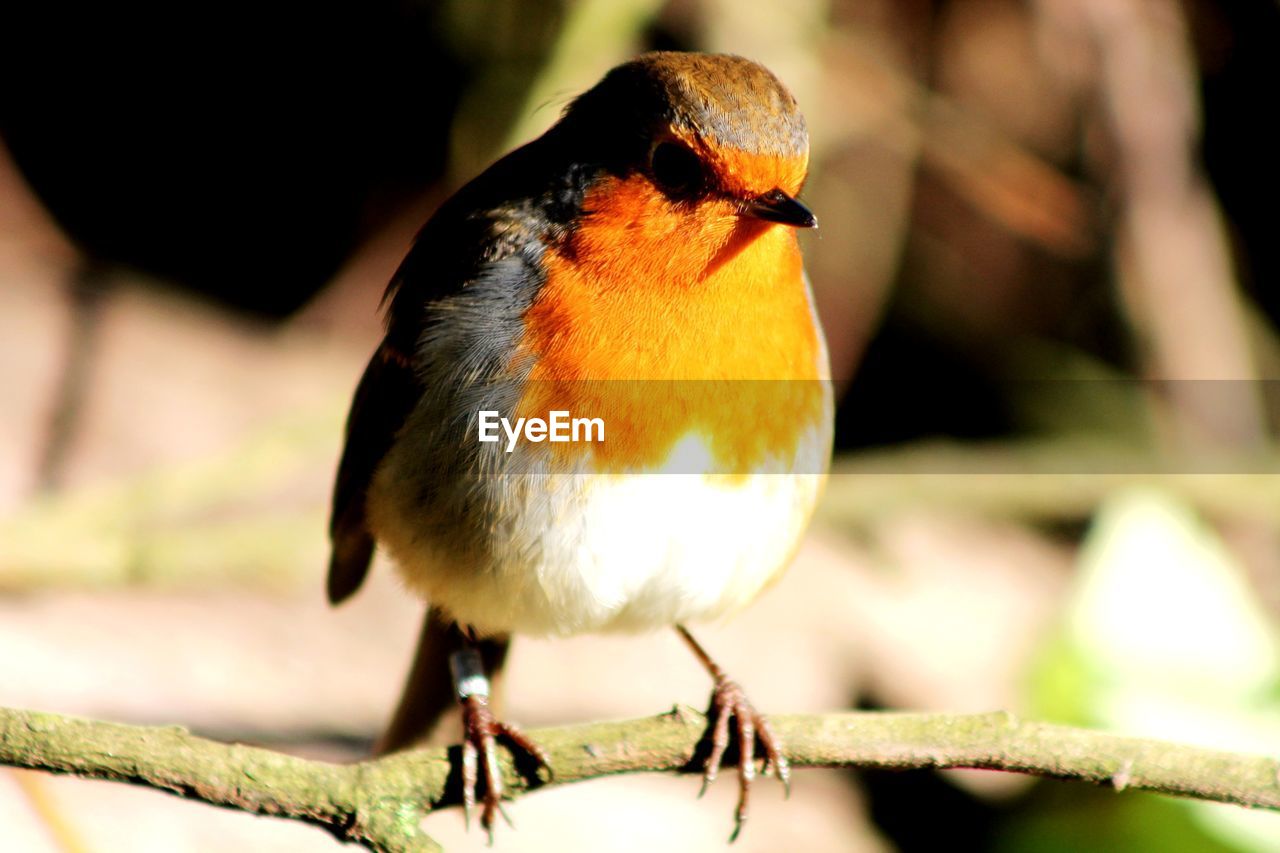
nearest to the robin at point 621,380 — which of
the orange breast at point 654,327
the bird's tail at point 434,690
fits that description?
the orange breast at point 654,327

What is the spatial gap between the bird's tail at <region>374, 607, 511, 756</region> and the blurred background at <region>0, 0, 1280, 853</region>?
47 cm

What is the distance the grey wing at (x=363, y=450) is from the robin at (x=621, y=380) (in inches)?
2.5

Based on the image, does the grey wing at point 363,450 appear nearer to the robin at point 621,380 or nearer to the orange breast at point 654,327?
the robin at point 621,380

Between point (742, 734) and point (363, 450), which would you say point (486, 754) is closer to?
point (742, 734)

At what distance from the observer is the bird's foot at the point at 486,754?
2369mm

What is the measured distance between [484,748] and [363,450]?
0.65 m

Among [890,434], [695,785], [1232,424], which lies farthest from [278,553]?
[1232,424]

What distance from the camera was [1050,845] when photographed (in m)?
3.79

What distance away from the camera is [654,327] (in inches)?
93.4

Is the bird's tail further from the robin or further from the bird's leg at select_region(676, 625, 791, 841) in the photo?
the bird's leg at select_region(676, 625, 791, 841)

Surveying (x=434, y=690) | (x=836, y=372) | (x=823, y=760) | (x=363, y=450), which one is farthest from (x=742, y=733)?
(x=836, y=372)

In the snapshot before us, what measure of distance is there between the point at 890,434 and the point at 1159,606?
7.66 feet

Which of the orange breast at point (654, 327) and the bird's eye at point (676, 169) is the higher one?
the bird's eye at point (676, 169)

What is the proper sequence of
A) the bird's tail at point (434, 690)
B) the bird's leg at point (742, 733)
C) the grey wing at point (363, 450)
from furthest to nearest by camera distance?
the bird's tail at point (434, 690)
the grey wing at point (363, 450)
the bird's leg at point (742, 733)
